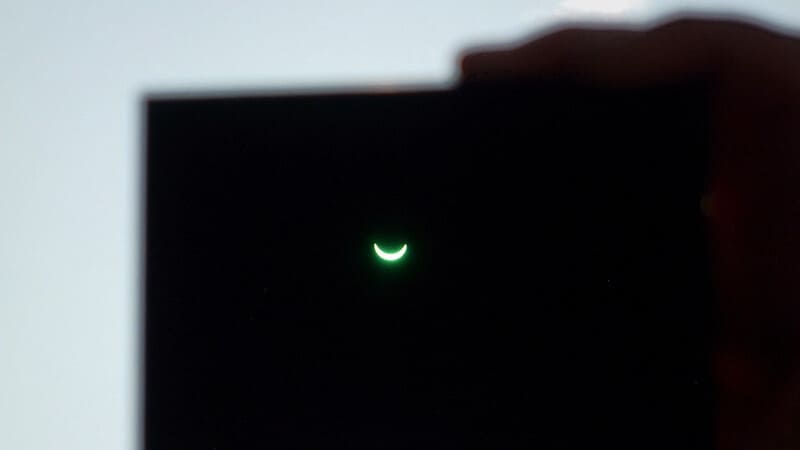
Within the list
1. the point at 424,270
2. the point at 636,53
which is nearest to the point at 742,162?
the point at 636,53

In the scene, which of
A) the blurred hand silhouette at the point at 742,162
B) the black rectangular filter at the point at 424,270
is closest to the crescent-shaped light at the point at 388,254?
the black rectangular filter at the point at 424,270

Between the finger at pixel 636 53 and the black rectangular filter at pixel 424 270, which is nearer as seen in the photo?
the black rectangular filter at pixel 424 270

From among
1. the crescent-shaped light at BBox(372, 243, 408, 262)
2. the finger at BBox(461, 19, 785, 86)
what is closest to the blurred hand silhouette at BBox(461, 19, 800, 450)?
the finger at BBox(461, 19, 785, 86)

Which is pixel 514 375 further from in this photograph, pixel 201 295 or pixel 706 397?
pixel 201 295

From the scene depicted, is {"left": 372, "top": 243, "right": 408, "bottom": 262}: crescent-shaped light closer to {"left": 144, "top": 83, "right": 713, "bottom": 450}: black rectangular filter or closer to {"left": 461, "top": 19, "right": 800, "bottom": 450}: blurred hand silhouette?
{"left": 144, "top": 83, "right": 713, "bottom": 450}: black rectangular filter

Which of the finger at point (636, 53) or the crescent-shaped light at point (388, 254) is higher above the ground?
the finger at point (636, 53)

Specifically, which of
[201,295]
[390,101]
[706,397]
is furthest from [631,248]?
[201,295]

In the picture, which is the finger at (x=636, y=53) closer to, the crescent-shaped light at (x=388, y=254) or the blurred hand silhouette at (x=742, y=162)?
the blurred hand silhouette at (x=742, y=162)
